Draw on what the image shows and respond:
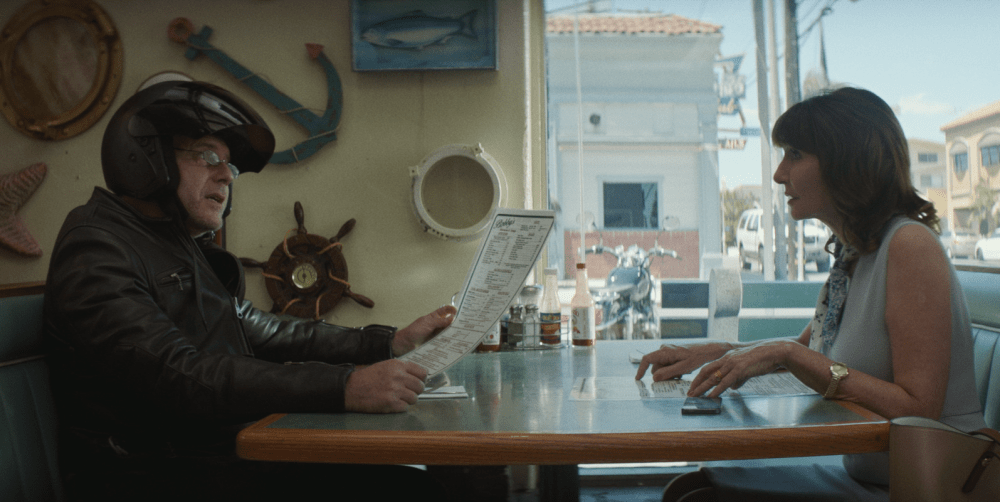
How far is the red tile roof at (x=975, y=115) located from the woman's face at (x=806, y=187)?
1.44m

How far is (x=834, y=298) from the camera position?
1424 mm

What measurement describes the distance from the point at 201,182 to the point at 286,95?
1.08 meters

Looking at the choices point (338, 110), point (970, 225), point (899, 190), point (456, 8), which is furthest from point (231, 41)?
point (970, 225)

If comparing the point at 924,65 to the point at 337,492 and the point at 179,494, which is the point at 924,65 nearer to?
the point at 337,492

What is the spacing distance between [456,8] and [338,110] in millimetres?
554

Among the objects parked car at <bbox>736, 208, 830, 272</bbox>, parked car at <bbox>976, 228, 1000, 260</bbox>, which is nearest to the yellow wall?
parked car at <bbox>736, 208, 830, 272</bbox>

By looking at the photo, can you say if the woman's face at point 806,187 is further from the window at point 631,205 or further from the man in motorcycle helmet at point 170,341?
the window at point 631,205

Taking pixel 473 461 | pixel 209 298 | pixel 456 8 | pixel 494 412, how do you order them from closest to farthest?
pixel 473 461, pixel 494 412, pixel 209 298, pixel 456 8

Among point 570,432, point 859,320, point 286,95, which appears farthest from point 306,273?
point 859,320

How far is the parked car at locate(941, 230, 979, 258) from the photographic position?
93.6 inches

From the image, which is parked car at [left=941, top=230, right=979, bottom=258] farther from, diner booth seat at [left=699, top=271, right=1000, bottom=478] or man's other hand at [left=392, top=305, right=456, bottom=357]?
man's other hand at [left=392, top=305, right=456, bottom=357]

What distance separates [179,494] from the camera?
1.17 metres

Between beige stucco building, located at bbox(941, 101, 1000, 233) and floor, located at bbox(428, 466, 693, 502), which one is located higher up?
beige stucco building, located at bbox(941, 101, 1000, 233)

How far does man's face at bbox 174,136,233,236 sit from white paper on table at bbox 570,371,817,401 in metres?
0.86
